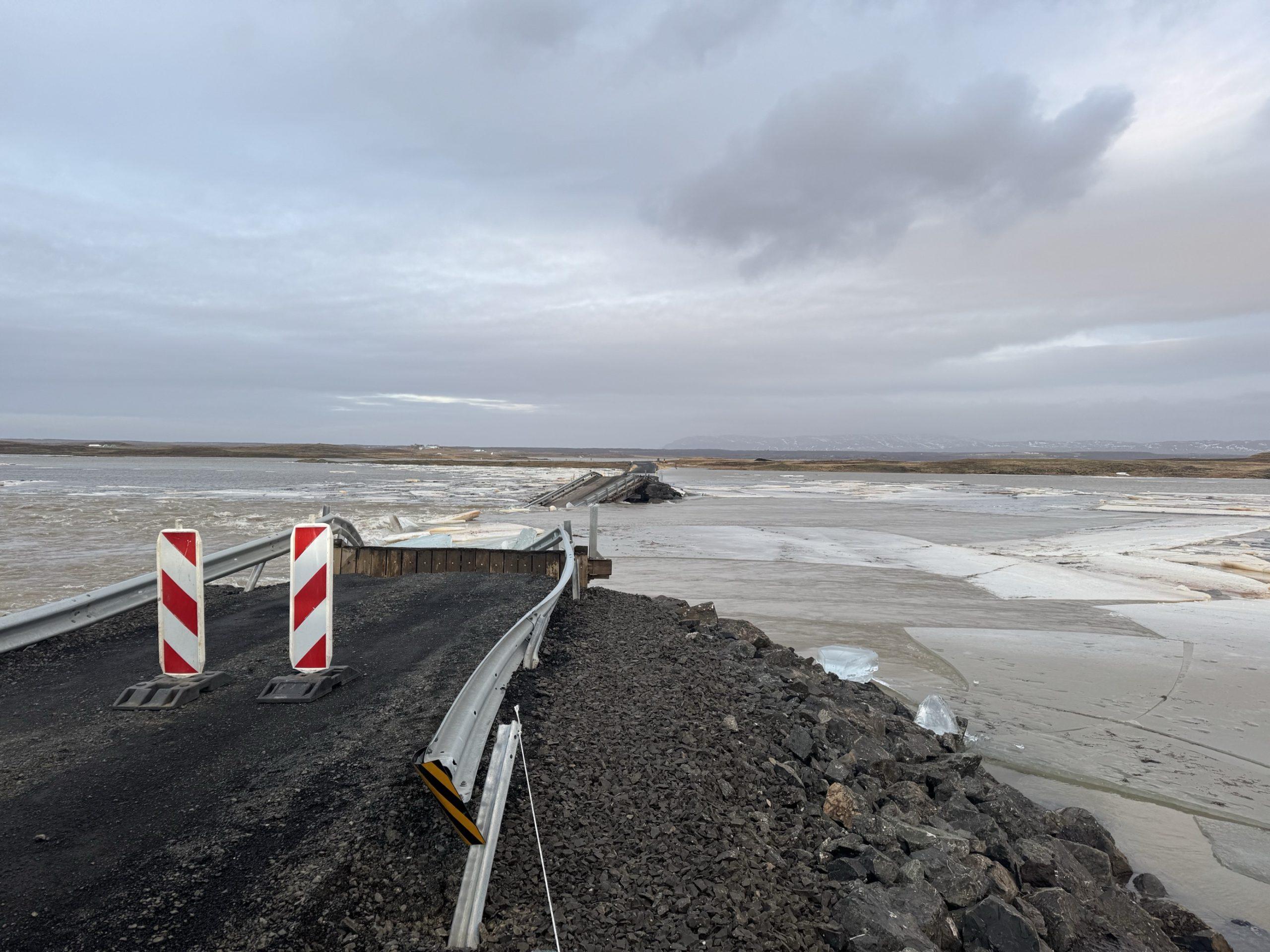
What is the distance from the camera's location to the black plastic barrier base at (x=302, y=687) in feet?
18.6

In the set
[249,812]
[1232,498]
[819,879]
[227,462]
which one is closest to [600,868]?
[819,879]

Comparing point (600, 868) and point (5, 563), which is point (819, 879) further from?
point (5, 563)

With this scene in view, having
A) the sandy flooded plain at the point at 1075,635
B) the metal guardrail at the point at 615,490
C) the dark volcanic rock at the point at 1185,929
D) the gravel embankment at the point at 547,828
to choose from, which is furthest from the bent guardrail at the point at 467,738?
the metal guardrail at the point at 615,490

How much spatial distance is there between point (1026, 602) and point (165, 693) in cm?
1458

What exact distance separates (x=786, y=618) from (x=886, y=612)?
201cm

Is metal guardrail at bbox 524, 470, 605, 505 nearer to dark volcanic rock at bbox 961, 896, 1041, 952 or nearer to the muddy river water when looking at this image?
the muddy river water

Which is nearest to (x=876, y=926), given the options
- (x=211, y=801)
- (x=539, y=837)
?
(x=539, y=837)

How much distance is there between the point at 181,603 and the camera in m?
5.91

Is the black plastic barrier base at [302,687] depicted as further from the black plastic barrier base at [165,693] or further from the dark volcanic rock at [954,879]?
the dark volcanic rock at [954,879]

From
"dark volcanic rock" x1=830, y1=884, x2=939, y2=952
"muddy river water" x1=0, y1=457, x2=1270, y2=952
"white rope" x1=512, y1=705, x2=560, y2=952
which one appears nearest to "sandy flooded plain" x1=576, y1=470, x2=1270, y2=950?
"muddy river water" x1=0, y1=457, x2=1270, y2=952

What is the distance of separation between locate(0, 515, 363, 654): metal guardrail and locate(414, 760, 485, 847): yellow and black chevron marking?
496 cm

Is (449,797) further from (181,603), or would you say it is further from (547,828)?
(181,603)

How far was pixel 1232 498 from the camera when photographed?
5159cm

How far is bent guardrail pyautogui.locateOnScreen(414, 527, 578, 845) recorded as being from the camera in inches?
124
